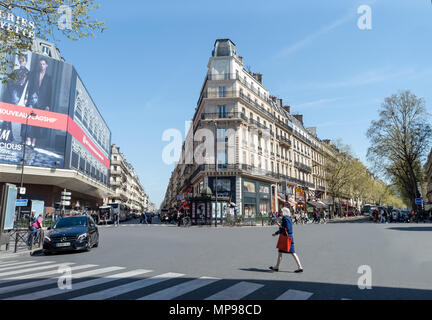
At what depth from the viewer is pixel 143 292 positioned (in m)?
5.21

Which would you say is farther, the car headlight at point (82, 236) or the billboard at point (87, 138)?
the billboard at point (87, 138)

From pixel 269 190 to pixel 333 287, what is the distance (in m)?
38.6

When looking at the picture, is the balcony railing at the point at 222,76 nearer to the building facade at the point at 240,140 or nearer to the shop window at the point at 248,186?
the building facade at the point at 240,140

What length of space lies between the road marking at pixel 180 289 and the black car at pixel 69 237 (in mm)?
6678

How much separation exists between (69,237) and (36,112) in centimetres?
2814

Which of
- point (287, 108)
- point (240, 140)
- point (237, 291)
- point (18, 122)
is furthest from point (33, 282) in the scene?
point (287, 108)

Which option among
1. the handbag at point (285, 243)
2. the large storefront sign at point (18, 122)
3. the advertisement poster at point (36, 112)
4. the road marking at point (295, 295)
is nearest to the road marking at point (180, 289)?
the road marking at point (295, 295)

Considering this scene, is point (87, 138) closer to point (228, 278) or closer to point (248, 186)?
point (248, 186)

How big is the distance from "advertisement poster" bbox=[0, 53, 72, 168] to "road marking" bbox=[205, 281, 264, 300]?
32.3m

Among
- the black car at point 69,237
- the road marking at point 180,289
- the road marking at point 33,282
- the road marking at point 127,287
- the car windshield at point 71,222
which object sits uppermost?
the car windshield at point 71,222

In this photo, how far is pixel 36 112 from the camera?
33.8 m

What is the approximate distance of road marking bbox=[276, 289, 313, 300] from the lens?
4805 millimetres

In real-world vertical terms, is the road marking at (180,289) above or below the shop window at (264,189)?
below

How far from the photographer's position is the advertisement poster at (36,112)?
3219 cm
